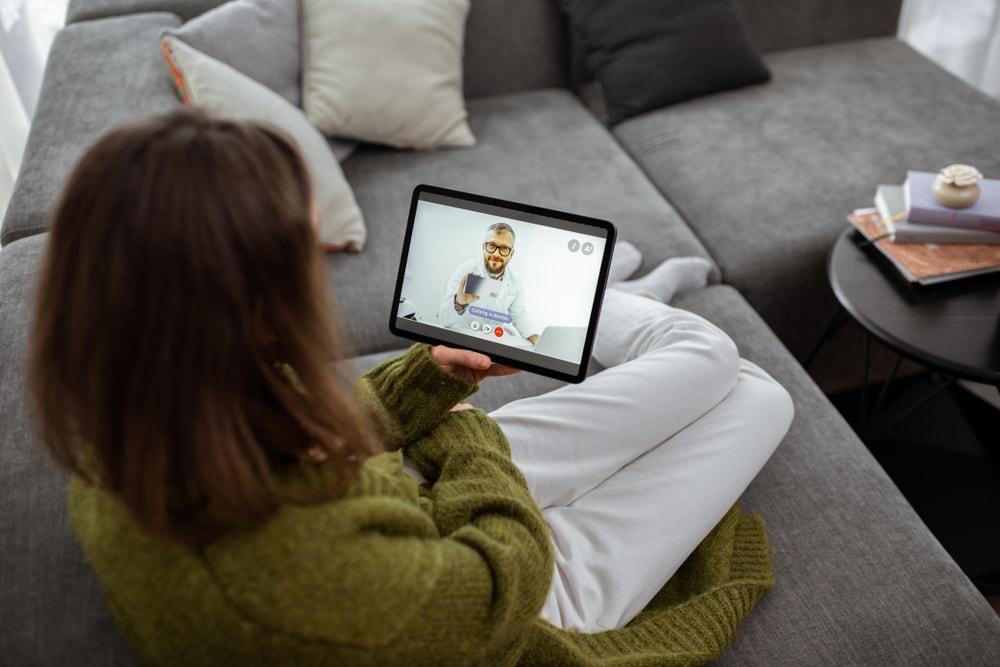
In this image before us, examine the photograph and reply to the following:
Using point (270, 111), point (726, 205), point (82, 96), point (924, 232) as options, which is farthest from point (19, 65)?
point (924, 232)

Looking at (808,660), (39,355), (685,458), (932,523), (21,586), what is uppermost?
(39,355)

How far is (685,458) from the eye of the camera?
115 centimetres

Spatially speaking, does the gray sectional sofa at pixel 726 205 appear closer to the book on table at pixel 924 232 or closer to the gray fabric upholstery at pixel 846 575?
the gray fabric upholstery at pixel 846 575

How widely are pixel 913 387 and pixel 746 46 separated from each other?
0.99 m

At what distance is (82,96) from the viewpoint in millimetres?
1659

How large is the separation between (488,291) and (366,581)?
0.52 metres

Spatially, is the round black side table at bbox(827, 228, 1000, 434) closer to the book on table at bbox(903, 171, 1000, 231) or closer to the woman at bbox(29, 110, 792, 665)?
the book on table at bbox(903, 171, 1000, 231)

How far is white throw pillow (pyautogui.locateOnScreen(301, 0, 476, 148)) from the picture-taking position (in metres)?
1.83

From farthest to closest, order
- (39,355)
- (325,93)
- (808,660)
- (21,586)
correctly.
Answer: (325,93) < (808,660) < (21,586) < (39,355)

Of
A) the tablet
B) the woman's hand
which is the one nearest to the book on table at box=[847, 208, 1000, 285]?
the tablet

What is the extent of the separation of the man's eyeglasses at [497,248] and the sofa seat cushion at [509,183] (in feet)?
1.43

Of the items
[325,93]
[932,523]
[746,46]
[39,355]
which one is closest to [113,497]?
[39,355]

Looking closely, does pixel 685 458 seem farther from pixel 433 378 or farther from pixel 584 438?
pixel 433 378

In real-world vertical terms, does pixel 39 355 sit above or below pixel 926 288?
above
